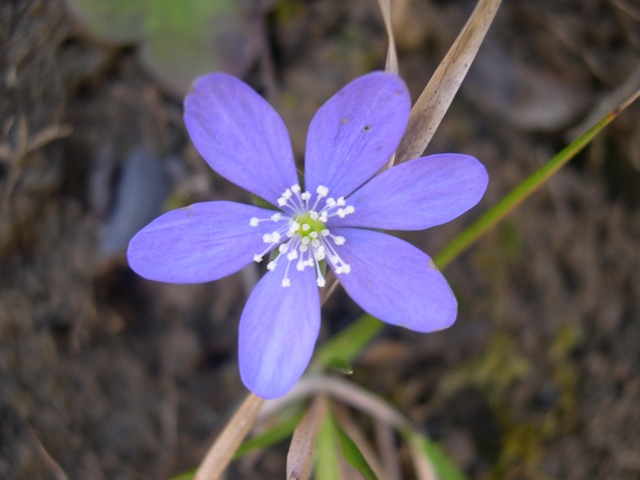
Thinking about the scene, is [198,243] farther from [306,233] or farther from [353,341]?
[353,341]

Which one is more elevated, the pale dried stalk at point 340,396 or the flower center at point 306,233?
the flower center at point 306,233

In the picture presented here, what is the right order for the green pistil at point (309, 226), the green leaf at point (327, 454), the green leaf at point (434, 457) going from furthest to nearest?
the green leaf at point (434, 457)
the green leaf at point (327, 454)
the green pistil at point (309, 226)

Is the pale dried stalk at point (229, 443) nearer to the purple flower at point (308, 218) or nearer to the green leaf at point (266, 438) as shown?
the green leaf at point (266, 438)

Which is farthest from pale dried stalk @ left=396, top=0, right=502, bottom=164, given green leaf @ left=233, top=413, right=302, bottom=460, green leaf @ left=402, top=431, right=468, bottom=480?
green leaf @ left=402, top=431, right=468, bottom=480

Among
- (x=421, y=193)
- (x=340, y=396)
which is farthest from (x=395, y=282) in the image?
(x=340, y=396)

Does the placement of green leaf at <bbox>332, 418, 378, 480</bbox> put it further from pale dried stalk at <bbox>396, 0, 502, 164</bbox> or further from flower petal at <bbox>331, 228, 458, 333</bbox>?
pale dried stalk at <bbox>396, 0, 502, 164</bbox>

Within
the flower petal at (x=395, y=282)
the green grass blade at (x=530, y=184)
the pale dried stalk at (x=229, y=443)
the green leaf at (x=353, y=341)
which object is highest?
the green grass blade at (x=530, y=184)

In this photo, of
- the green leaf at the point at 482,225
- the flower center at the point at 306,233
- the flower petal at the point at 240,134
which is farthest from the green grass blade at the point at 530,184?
the flower petal at the point at 240,134
